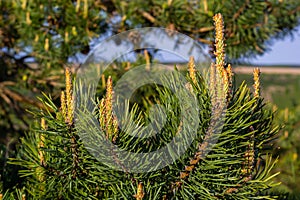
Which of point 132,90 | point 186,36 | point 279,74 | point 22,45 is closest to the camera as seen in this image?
point 132,90

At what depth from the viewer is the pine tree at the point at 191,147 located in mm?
437

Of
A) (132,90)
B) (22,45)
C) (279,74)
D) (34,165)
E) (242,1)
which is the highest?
(279,74)

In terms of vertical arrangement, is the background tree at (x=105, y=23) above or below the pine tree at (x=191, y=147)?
above

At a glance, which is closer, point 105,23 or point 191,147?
point 191,147

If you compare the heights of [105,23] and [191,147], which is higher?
[105,23]

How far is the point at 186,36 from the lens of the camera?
1294mm

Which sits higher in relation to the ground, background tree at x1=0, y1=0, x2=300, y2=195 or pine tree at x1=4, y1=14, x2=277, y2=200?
background tree at x1=0, y1=0, x2=300, y2=195

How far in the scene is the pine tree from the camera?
437 millimetres

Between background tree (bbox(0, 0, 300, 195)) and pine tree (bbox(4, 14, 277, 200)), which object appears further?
background tree (bbox(0, 0, 300, 195))

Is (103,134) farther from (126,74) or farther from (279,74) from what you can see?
(279,74)

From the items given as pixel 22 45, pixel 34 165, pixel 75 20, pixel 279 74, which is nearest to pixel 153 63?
pixel 75 20

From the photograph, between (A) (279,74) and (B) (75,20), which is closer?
(B) (75,20)

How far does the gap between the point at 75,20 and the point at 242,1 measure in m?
0.45

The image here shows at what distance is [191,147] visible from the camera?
448mm
